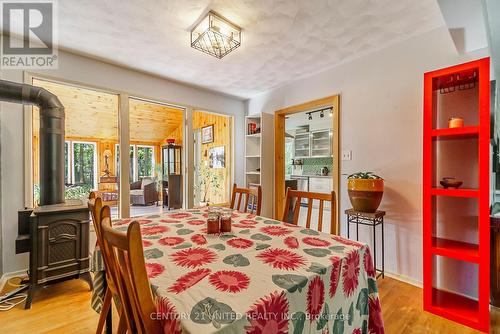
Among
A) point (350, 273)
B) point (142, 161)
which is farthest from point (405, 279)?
point (142, 161)

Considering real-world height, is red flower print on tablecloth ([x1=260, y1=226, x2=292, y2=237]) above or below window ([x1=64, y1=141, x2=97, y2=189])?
below

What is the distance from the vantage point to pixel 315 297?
2.82ft

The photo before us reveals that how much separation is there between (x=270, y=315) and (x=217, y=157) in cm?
415

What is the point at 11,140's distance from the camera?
220 cm

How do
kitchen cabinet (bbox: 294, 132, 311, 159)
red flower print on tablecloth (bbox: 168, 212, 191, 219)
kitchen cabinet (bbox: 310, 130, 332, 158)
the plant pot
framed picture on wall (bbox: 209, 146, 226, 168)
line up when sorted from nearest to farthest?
red flower print on tablecloth (bbox: 168, 212, 191, 219) → the plant pot → framed picture on wall (bbox: 209, 146, 226, 168) → kitchen cabinet (bbox: 310, 130, 332, 158) → kitchen cabinet (bbox: 294, 132, 311, 159)

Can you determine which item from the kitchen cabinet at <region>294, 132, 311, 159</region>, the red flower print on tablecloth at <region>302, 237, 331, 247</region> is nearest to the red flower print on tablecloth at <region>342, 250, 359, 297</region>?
the red flower print on tablecloth at <region>302, 237, 331, 247</region>

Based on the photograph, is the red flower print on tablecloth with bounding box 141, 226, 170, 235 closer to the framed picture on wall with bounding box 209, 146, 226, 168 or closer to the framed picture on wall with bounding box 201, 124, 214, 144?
the framed picture on wall with bounding box 209, 146, 226, 168

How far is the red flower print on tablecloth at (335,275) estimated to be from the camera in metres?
0.93

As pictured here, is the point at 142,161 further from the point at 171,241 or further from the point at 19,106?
the point at 171,241

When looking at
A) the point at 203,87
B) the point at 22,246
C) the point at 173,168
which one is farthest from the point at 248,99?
the point at 22,246

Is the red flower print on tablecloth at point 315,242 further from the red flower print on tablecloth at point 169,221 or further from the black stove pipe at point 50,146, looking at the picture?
the black stove pipe at point 50,146

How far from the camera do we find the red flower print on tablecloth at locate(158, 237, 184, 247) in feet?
3.88

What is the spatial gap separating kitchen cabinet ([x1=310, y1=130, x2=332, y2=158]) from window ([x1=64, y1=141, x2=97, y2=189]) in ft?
17.3

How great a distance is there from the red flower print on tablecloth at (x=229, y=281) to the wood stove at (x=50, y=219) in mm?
1837
